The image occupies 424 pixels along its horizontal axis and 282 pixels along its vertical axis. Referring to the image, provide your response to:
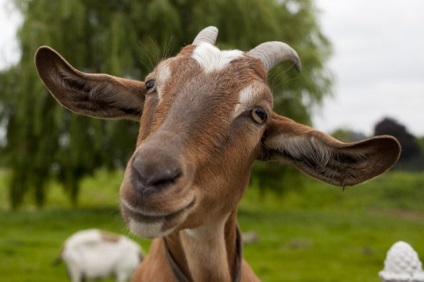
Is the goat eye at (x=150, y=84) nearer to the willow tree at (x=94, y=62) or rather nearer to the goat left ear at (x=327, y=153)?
the goat left ear at (x=327, y=153)

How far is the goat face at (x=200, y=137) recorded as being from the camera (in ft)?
8.64

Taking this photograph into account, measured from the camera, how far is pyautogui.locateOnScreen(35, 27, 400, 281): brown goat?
8.70 feet

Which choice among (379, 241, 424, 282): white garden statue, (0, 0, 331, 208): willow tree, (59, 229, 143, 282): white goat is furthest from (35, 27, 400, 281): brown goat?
(0, 0, 331, 208): willow tree

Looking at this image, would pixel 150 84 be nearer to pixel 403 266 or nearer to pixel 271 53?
pixel 271 53

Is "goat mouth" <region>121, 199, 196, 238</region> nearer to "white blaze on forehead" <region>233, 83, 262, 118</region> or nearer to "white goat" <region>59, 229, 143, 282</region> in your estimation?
"white blaze on forehead" <region>233, 83, 262, 118</region>

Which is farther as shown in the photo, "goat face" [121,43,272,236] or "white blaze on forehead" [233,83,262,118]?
"white blaze on forehead" [233,83,262,118]

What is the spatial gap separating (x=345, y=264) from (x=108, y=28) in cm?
894

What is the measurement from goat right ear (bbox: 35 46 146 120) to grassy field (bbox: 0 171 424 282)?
318 centimetres

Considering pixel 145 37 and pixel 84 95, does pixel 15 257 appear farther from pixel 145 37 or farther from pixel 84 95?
pixel 84 95

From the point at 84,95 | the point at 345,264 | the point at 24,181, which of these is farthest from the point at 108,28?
the point at 84,95

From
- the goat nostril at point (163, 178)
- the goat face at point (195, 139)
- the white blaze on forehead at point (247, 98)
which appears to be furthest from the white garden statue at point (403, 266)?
the goat nostril at point (163, 178)

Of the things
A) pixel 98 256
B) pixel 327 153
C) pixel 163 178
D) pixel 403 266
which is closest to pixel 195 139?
pixel 163 178

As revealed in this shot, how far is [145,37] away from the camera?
17016mm

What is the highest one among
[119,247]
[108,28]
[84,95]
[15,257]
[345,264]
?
[108,28]
